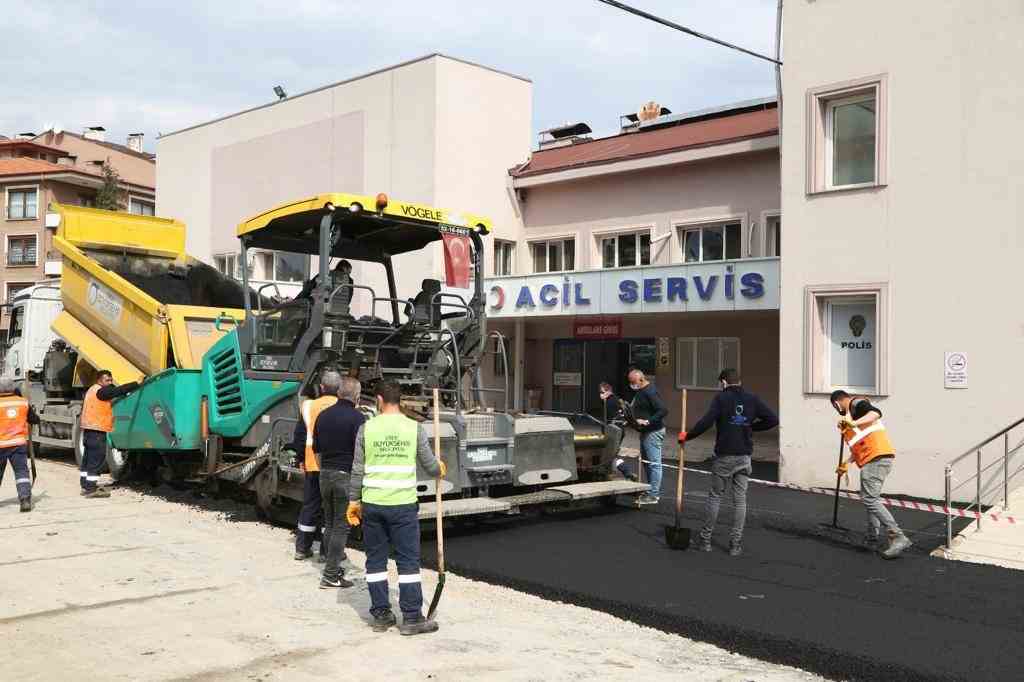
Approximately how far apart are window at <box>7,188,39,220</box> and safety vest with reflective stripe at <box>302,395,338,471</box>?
47874mm

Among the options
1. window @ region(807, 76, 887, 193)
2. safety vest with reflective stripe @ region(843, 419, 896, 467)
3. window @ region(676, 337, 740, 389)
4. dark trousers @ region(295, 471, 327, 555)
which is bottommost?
dark trousers @ region(295, 471, 327, 555)

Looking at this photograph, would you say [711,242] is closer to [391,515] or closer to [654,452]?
[654,452]

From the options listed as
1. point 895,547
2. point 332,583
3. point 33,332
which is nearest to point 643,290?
point 895,547

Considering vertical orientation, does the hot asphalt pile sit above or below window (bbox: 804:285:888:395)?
below

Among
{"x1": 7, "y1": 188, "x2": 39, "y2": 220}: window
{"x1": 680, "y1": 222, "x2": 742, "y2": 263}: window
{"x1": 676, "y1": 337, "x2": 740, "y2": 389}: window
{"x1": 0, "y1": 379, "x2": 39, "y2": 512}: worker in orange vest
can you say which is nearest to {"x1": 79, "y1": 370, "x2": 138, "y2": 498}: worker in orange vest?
{"x1": 0, "y1": 379, "x2": 39, "y2": 512}: worker in orange vest

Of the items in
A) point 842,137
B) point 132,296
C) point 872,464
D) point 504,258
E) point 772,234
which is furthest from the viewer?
point 504,258

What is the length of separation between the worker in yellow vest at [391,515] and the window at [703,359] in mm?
14618

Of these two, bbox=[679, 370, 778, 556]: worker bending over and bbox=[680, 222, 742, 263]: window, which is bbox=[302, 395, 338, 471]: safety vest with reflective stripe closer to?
bbox=[679, 370, 778, 556]: worker bending over

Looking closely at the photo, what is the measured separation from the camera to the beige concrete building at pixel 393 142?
22.1 metres

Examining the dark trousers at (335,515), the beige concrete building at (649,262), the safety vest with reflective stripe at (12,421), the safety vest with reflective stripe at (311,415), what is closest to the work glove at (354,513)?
the dark trousers at (335,515)

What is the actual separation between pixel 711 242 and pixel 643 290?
3.11 m

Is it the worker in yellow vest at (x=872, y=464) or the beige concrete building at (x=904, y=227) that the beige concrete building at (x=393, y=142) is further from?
the worker in yellow vest at (x=872, y=464)

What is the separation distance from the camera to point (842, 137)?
14.5 meters

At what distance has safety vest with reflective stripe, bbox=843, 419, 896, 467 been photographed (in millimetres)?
9195
